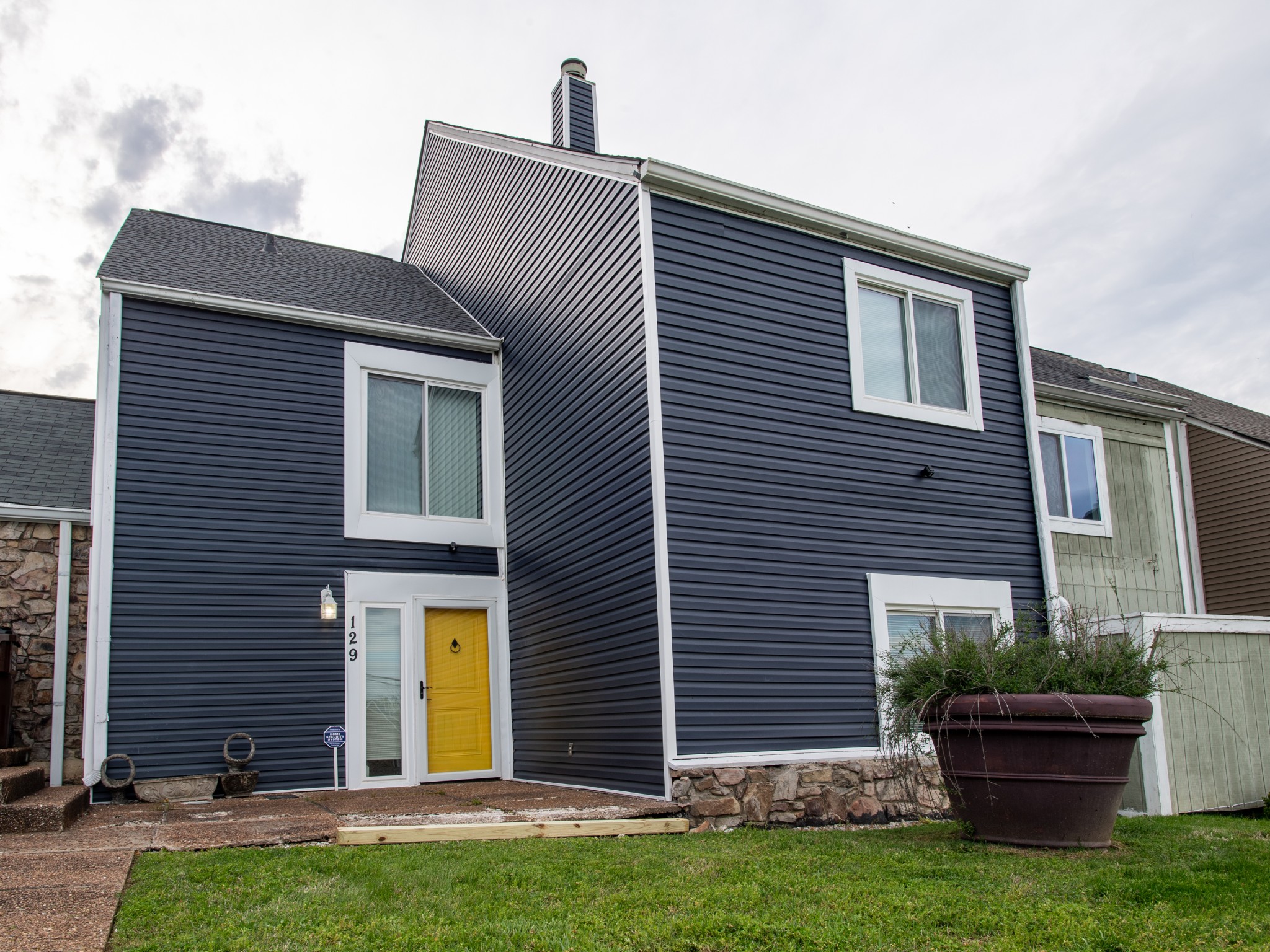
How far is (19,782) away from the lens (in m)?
6.06

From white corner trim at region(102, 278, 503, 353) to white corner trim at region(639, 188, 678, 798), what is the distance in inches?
128

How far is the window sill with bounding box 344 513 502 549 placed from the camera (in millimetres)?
9312

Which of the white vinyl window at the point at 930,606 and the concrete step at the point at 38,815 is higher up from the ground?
the white vinyl window at the point at 930,606

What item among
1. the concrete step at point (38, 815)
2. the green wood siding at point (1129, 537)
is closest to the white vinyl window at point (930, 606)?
the green wood siding at point (1129, 537)

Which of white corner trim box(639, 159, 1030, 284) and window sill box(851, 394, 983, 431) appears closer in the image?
white corner trim box(639, 159, 1030, 284)

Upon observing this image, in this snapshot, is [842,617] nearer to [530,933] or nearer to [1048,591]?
[1048,591]

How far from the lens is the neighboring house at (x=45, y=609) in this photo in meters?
8.43

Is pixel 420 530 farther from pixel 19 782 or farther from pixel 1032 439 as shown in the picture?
pixel 1032 439

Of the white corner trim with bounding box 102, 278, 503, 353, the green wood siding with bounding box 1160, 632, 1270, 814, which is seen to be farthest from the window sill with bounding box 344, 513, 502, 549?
the green wood siding with bounding box 1160, 632, 1270, 814

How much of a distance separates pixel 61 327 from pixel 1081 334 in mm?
21549

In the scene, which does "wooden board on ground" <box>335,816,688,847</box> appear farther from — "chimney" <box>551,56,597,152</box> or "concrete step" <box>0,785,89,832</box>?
"chimney" <box>551,56,597,152</box>

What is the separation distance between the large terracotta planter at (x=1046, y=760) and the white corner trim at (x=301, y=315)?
6.66 m

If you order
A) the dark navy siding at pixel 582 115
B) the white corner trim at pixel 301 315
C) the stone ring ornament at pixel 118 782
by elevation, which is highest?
the dark navy siding at pixel 582 115

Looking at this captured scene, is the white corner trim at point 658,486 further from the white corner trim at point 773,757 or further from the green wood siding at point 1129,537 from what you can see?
the green wood siding at point 1129,537
